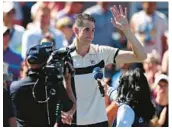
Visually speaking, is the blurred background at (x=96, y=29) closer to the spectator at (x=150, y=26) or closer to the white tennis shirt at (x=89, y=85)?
the spectator at (x=150, y=26)

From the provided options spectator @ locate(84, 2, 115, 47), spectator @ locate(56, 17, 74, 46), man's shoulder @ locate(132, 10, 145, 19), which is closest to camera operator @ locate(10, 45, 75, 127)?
spectator @ locate(56, 17, 74, 46)

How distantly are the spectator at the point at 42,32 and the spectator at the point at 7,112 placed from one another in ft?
7.93

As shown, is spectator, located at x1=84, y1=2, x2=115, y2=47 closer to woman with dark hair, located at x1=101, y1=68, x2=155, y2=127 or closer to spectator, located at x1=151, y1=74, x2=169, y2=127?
spectator, located at x1=151, y1=74, x2=169, y2=127

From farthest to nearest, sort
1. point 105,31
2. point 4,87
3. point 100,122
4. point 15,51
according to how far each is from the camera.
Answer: point 105,31 → point 15,51 → point 4,87 → point 100,122

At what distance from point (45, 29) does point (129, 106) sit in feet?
13.7

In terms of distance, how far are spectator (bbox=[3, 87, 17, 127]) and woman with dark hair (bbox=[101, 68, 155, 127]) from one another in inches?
51.0

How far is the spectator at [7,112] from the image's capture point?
7.93m

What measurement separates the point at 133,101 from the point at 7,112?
1.73m

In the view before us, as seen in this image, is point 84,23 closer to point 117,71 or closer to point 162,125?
point 162,125

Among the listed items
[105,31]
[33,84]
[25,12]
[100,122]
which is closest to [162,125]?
[100,122]

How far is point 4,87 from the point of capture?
26.1 feet

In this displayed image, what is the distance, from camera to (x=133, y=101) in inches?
273

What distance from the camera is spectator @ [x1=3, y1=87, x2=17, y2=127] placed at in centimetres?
793

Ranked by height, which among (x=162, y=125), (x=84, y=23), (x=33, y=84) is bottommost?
(x=162, y=125)
